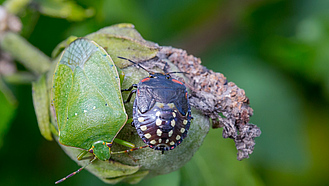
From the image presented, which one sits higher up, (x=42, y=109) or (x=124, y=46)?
(x=124, y=46)

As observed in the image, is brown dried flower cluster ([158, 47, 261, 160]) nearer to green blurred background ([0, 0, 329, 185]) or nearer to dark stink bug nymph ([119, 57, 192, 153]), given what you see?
dark stink bug nymph ([119, 57, 192, 153])

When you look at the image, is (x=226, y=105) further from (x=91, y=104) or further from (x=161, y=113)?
(x=91, y=104)

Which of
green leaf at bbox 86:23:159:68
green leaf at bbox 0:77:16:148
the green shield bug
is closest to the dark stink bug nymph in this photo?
the green shield bug

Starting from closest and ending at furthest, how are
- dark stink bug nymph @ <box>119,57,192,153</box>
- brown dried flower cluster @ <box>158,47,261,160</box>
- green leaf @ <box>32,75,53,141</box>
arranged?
dark stink bug nymph @ <box>119,57,192,153</box> < brown dried flower cluster @ <box>158,47,261,160</box> < green leaf @ <box>32,75,53,141</box>

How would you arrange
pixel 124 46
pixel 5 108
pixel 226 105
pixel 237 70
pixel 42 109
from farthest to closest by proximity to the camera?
pixel 237 70, pixel 5 108, pixel 42 109, pixel 124 46, pixel 226 105

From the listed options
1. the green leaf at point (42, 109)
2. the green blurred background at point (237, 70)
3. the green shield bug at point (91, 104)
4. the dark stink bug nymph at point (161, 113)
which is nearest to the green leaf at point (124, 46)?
the green shield bug at point (91, 104)

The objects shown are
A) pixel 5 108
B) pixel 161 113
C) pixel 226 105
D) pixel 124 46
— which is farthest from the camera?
pixel 5 108

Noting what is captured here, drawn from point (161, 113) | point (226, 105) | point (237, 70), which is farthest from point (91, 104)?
point (237, 70)
